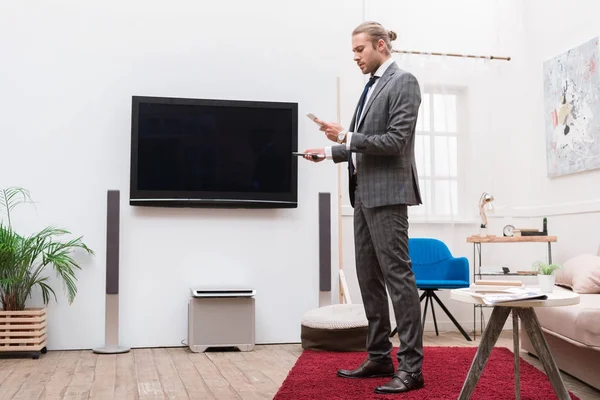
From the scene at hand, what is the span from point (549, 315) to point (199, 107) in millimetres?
2425

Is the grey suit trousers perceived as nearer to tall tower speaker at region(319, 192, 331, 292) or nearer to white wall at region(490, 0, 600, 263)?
tall tower speaker at region(319, 192, 331, 292)

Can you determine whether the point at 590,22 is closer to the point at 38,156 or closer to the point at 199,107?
the point at 199,107

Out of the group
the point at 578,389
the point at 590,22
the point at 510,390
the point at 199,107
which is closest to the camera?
the point at 510,390

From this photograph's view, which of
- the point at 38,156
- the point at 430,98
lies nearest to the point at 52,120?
the point at 38,156

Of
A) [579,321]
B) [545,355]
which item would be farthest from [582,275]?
[545,355]

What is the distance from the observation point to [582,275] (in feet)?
11.9

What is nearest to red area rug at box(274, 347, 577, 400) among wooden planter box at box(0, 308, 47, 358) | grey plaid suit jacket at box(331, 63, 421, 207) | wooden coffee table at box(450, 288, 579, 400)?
wooden coffee table at box(450, 288, 579, 400)

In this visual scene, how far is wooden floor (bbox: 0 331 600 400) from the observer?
283cm

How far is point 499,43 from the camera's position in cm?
558

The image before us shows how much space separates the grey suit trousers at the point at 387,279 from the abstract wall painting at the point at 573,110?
2.60 meters

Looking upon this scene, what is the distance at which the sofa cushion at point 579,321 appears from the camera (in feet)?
8.84

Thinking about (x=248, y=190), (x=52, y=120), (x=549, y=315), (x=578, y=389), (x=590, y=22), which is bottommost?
(x=578, y=389)

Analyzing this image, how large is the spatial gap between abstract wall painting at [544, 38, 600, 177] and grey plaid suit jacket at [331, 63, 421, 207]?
2.55 meters

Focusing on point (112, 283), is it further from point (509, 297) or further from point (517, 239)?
point (517, 239)
